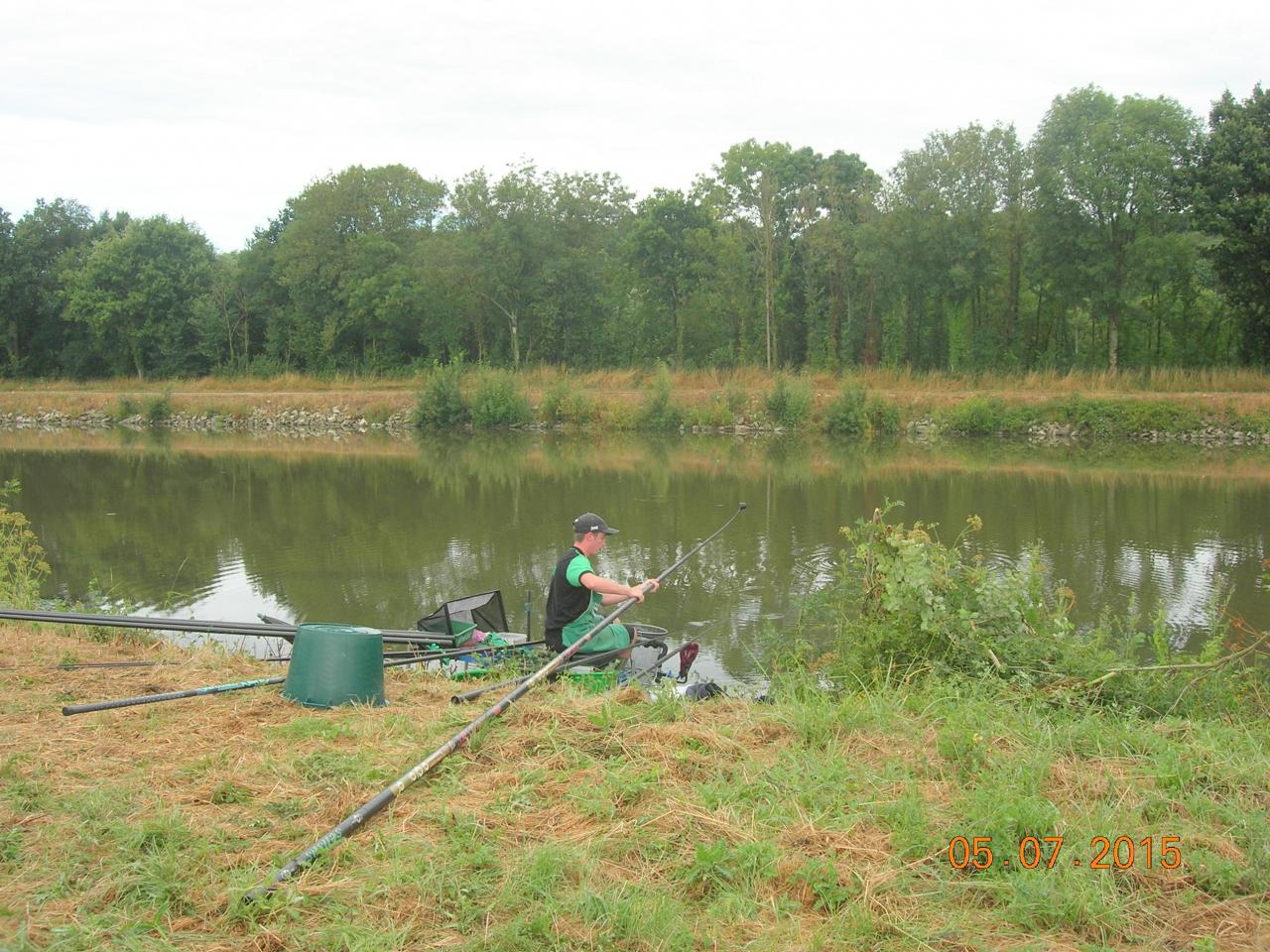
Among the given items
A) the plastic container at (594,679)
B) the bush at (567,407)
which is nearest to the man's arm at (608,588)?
the plastic container at (594,679)

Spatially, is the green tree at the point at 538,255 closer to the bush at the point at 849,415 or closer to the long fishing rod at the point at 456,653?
the bush at the point at 849,415

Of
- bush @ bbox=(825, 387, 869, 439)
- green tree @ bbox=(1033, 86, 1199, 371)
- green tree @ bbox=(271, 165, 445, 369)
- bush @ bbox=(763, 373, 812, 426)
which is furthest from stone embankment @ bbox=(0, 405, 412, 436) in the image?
green tree @ bbox=(1033, 86, 1199, 371)

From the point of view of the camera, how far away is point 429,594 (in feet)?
36.1

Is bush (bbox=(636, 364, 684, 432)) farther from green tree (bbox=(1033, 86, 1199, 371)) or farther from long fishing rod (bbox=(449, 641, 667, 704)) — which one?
long fishing rod (bbox=(449, 641, 667, 704))

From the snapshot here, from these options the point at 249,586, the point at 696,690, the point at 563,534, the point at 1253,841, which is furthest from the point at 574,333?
the point at 1253,841

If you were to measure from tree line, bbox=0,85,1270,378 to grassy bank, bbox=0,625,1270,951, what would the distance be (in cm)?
2762

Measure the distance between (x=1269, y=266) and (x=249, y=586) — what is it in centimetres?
2626

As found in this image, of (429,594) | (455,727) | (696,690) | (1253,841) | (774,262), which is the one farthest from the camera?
(774,262)

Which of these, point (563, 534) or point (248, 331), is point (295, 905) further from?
point (248, 331)

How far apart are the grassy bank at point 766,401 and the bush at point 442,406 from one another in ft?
0.23

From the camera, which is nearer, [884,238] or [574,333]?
[884,238]

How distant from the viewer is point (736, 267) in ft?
130

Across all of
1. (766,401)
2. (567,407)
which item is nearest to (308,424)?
(567,407)

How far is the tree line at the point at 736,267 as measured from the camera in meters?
28.9
